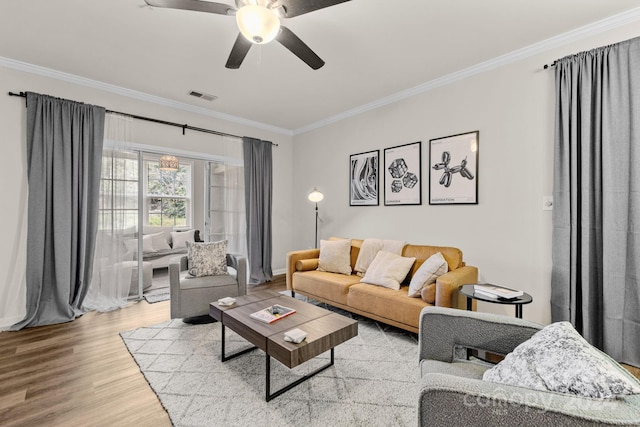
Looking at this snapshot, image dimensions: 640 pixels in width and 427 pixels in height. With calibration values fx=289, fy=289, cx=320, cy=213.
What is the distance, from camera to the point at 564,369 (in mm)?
976

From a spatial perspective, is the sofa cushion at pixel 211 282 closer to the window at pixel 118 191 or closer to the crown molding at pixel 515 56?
the window at pixel 118 191

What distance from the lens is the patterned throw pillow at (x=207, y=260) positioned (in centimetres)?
332

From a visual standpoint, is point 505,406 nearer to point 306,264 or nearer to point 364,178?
point 306,264

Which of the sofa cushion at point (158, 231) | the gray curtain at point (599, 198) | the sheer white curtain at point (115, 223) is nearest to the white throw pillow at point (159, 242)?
the sofa cushion at point (158, 231)

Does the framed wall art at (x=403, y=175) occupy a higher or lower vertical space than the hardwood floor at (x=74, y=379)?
higher

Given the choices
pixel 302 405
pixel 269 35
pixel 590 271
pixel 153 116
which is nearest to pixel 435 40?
pixel 269 35

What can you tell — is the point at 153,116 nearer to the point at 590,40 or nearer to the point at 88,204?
the point at 88,204

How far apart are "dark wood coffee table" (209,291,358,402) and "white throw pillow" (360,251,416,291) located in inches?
36.8

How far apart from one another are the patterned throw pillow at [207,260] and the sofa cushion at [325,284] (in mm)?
951

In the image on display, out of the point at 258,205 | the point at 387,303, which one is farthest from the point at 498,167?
the point at 258,205

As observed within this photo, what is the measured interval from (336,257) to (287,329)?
180 centimetres

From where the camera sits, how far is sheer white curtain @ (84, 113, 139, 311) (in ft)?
11.6

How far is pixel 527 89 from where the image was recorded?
2.84m

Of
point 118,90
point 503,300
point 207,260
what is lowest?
point 503,300
